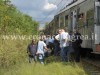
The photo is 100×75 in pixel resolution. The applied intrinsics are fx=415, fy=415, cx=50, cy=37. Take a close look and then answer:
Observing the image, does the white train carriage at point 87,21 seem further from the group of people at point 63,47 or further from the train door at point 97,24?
the group of people at point 63,47

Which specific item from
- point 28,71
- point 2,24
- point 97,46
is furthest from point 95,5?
point 2,24

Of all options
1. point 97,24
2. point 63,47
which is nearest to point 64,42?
point 63,47

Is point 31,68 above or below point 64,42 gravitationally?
below

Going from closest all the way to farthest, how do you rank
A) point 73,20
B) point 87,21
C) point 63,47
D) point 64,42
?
point 64,42
point 63,47
point 87,21
point 73,20

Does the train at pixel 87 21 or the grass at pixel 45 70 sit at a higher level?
the train at pixel 87 21

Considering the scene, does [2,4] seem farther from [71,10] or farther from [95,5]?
[95,5]

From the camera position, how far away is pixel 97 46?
20766 mm

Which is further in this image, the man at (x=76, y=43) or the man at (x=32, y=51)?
the man at (x=76, y=43)

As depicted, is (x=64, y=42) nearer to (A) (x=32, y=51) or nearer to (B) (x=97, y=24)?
(A) (x=32, y=51)

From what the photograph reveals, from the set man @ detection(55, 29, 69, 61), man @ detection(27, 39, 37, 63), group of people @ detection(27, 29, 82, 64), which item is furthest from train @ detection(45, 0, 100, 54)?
man @ detection(27, 39, 37, 63)

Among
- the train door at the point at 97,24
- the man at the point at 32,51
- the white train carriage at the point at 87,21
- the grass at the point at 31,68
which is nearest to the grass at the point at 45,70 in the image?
the grass at the point at 31,68

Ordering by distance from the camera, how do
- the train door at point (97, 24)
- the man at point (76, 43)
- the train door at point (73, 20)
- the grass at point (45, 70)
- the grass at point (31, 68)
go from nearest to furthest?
the grass at point (45, 70) → the grass at point (31, 68) → the train door at point (97, 24) → the man at point (76, 43) → the train door at point (73, 20)

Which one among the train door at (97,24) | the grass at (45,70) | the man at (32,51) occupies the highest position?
the train door at (97,24)

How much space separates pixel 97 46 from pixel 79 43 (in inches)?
99.7
